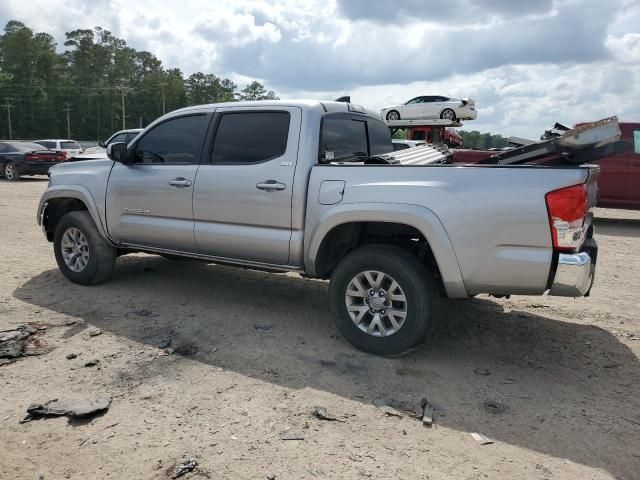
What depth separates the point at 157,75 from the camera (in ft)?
361

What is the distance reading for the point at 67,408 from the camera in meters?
3.15

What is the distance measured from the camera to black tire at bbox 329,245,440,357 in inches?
147

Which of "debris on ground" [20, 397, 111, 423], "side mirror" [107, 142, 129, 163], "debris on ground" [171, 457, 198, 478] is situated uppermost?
"side mirror" [107, 142, 129, 163]

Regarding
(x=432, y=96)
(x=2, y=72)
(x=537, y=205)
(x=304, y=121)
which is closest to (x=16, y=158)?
(x=432, y=96)

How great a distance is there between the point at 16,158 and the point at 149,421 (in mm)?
18361

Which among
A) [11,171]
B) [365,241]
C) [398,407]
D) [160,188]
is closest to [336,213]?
[365,241]

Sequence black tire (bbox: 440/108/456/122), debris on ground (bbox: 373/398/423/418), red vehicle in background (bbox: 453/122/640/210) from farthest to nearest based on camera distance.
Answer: black tire (bbox: 440/108/456/122) → red vehicle in background (bbox: 453/122/640/210) → debris on ground (bbox: 373/398/423/418)

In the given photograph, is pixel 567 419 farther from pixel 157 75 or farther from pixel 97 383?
pixel 157 75

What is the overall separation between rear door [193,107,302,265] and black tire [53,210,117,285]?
1.38 m

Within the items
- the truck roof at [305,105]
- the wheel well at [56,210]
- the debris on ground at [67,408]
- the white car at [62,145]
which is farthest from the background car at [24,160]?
the debris on ground at [67,408]

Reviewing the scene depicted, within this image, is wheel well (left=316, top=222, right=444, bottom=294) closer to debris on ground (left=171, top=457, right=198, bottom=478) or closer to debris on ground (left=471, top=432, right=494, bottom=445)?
debris on ground (left=471, top=432, right=494, bottom=445)

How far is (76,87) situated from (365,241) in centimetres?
11209

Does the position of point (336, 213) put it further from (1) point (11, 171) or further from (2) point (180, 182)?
(1) point (11, 171)

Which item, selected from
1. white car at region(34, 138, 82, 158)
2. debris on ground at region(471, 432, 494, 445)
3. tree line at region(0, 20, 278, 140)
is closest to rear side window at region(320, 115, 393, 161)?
debris on ground at region(471, 432, 494, 445)
